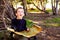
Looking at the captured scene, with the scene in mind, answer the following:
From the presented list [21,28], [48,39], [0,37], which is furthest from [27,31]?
[48,39]

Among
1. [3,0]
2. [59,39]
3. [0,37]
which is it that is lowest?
[59,39]

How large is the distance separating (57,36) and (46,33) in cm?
59

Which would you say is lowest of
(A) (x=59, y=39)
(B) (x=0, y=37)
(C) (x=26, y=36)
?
(A) (x=59, y=39)

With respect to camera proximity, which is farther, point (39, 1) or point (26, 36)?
point (39, 1)

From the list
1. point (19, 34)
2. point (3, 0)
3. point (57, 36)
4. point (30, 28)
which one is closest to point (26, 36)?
point (19, 34)

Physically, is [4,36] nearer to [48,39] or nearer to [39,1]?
[48,39]

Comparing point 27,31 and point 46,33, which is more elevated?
point 27,31

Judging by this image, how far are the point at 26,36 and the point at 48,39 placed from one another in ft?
9.33

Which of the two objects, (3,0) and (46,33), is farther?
(46,33)

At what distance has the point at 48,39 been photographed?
6676 millimetres

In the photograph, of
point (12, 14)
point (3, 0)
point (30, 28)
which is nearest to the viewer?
point (30, 28)

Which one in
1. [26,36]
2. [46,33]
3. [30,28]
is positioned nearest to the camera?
[26,36]

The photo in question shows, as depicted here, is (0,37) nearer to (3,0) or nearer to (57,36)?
(3,0)

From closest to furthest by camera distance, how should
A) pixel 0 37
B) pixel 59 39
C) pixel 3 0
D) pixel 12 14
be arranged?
pixel 0 37
pixel 3 0
pixel 12 14
pixel 59 39
